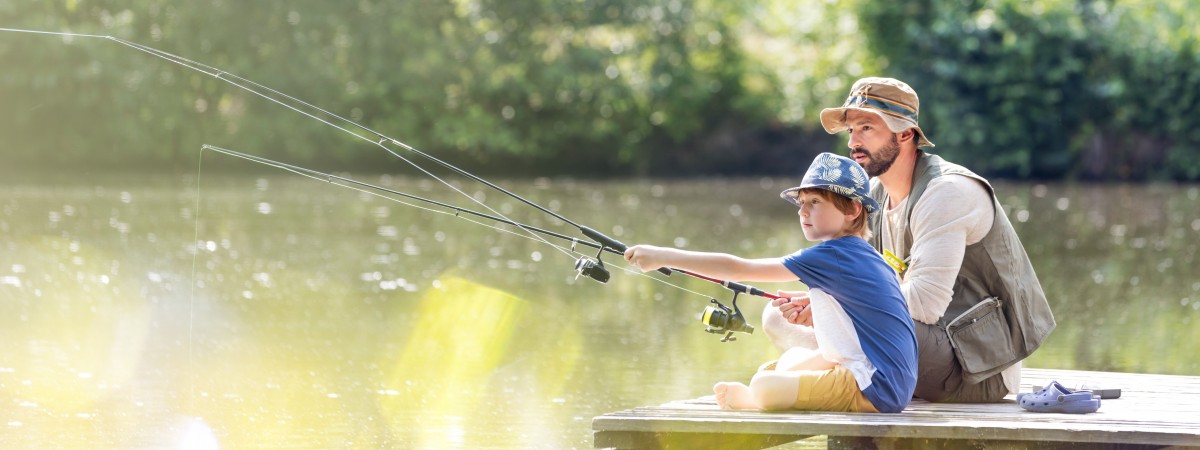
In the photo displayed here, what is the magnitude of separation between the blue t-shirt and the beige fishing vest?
13.9 inches

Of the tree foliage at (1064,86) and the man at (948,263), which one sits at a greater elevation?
the tree foliage at (1064,86)

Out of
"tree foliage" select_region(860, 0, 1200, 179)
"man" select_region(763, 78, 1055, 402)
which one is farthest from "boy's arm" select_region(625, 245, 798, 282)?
"tree foliage" select_region(860, 0, 1200, 179)

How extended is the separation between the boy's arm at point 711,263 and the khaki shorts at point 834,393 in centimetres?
29

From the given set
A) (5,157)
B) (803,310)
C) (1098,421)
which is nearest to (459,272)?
(803,310)

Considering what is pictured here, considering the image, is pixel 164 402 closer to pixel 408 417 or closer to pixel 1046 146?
pixel 408 417

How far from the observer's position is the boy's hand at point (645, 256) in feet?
14.0

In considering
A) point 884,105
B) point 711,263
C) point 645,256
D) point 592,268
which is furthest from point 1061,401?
point 592,268

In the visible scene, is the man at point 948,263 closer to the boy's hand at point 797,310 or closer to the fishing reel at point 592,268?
the boy's hand at point 797,310

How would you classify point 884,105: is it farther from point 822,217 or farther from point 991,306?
point 991,306

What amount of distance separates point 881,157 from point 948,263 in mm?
397

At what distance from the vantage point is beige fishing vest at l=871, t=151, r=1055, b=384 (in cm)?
464

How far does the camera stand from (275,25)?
2573 cm

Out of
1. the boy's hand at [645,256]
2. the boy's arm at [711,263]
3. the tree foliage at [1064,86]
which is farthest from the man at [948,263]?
the tree foliage at [1064,86]

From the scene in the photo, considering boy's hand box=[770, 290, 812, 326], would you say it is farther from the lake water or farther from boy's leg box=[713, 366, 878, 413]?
the lake water
